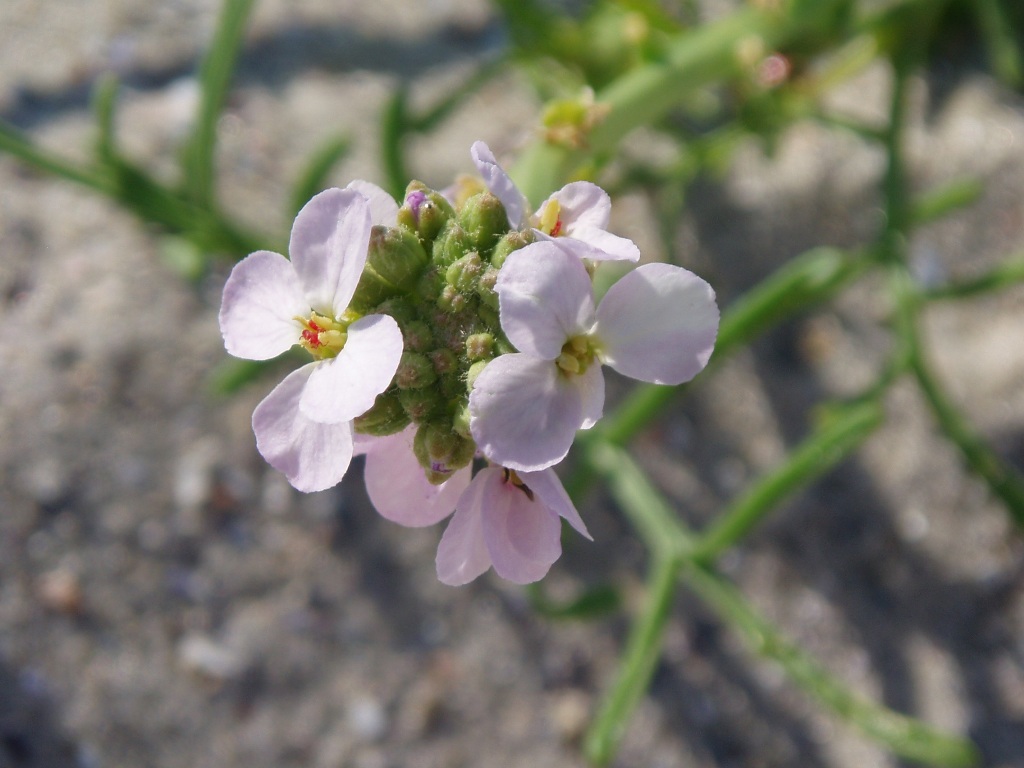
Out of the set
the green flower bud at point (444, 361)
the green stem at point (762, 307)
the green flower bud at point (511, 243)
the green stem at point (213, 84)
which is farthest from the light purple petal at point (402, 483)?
the green stem at point (213, 84)

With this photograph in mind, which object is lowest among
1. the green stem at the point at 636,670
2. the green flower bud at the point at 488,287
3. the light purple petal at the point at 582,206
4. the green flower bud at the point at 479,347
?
the green stem at the point at 636,670

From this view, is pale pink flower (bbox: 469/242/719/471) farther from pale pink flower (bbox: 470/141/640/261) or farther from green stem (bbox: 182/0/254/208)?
green stem (bbox: 182/0/254/208)

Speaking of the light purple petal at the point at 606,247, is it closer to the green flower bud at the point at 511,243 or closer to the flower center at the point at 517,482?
the green flower bud at the point at 511,243

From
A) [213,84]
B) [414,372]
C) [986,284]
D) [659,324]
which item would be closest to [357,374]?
[414,372]

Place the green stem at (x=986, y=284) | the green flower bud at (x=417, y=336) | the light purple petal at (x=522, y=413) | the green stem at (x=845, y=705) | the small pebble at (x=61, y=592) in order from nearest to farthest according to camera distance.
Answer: the light purple petal at (x=522, y=413), the green flower bud at (x=417, y=336), the green stem at (x=845, y=705), the green stem at (x=986, y=284), the small pebble at (x=61, y=592)

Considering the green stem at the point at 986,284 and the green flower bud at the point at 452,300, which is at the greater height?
the green flower bud at the point at 452,300

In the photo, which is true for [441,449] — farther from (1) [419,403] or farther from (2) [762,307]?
(2) [762,307]
